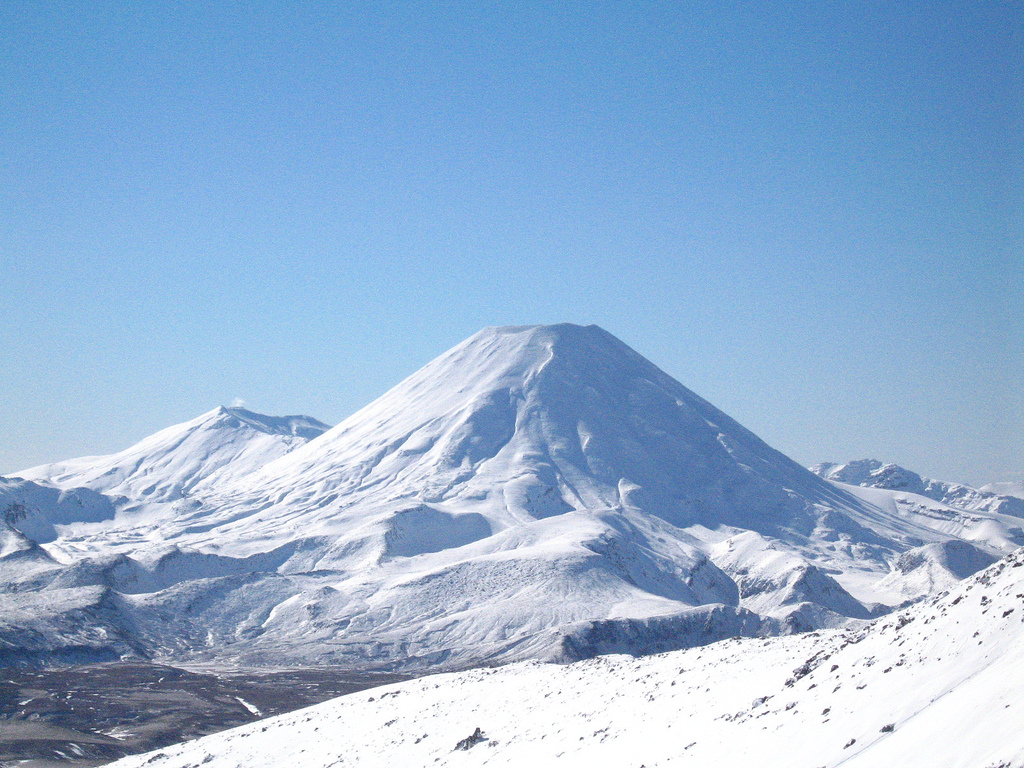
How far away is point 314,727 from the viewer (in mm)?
52406

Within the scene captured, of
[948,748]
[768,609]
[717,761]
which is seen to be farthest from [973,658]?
[768,609]

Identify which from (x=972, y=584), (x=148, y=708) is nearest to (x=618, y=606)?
(x=148, y=708)

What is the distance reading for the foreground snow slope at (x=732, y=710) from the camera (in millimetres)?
24484

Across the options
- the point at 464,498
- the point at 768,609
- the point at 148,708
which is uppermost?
the point at 464,498

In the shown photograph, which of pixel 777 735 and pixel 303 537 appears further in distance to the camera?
pixel 303 537

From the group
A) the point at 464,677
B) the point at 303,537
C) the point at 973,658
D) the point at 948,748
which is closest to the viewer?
the point at 948,748

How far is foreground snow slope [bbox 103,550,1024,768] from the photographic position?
24.5 metres

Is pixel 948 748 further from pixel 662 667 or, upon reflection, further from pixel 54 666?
pixel 54 666

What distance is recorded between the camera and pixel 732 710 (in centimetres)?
3369

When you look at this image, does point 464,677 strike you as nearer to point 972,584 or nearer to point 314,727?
point 314,727

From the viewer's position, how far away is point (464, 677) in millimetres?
58969

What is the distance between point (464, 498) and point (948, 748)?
7030 inches

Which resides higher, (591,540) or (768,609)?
(591,540)

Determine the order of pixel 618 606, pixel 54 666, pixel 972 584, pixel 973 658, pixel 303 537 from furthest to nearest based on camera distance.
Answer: pixel 303 537 → pixel 618 606 → pixel 54 666 → pixel 972 584 → pixel 973 658
